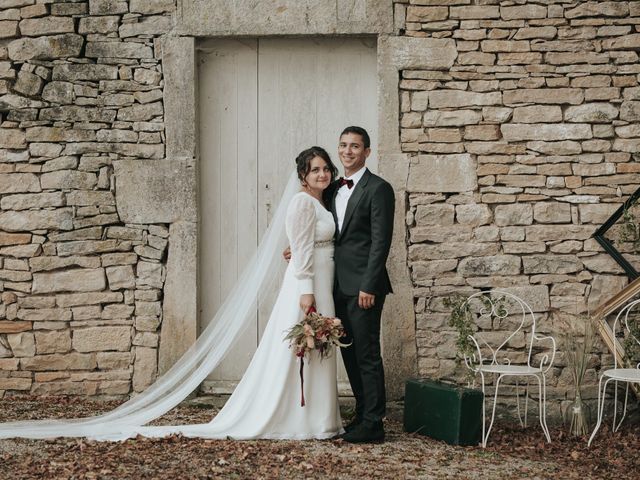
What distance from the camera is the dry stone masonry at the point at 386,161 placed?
19.1 ft

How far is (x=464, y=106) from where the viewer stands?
5.86 m

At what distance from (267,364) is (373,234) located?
1.03 metres

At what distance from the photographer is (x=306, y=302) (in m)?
5.01

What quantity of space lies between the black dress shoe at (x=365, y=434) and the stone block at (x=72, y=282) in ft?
7.04

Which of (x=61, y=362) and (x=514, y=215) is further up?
(x=514, y=215)

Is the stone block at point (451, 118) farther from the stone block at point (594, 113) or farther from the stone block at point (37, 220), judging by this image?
the stone block at point (37, 220)

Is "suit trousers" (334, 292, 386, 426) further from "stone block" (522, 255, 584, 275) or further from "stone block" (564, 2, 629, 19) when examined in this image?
"stone block" (564, 2, 629, 19)

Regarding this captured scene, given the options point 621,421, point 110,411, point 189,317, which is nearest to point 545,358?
point 621,421

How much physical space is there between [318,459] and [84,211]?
102 inches

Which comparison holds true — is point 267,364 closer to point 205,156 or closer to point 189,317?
point 189,317

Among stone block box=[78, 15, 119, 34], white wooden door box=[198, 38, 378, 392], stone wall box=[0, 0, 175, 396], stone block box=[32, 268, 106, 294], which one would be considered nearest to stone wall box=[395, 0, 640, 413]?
white wooden door box=[198, 38, 378, 392]

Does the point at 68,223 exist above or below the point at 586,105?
below

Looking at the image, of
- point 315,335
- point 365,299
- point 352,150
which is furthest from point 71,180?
point 365,299

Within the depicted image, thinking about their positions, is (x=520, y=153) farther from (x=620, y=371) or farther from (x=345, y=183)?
(x=620, y=371)
